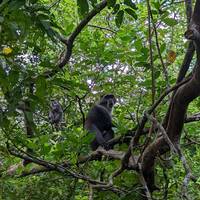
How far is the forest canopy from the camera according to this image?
1.82 metres

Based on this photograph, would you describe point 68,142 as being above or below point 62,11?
below

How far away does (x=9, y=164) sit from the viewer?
3.61 metres

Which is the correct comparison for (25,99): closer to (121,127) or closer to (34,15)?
(34,15)

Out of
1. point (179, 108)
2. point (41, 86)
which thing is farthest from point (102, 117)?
point (41, 86)

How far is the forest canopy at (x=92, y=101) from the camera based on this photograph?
1.82m

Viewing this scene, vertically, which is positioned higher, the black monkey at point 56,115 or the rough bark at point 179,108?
the black monkey at point 56,115

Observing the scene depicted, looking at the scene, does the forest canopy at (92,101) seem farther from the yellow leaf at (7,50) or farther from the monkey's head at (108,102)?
the monkey's head at (108,102)

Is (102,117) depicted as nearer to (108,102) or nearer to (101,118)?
(101,118)

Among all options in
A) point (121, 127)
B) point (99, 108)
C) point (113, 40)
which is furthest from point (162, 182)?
point (99, 108)

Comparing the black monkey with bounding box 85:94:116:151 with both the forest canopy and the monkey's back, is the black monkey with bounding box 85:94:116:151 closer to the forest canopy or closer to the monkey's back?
the monkey's back

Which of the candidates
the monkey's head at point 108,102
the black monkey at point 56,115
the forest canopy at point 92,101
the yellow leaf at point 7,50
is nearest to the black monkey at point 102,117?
the monkey's head at point 108,102

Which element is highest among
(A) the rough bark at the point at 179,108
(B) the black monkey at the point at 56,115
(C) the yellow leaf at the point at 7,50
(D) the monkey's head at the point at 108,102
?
(D) the monkey's head at the point at 108,102

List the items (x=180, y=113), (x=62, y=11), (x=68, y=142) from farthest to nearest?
(x=62, y=11) < (x=68, y=142) < (x=180, y=113)

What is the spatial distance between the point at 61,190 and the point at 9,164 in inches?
18.2
